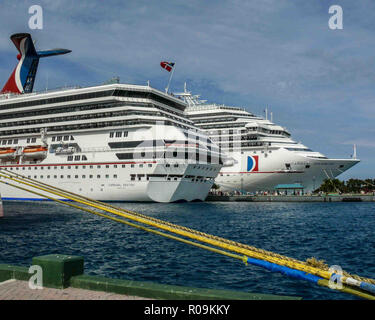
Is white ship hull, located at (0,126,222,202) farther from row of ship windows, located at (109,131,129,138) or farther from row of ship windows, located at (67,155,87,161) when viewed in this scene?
row of ship windows, located at (109,131,129,138)

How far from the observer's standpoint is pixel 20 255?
17.0 m

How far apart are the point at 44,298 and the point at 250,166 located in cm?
6755

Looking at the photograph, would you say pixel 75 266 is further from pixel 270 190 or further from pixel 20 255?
pixel 270 190

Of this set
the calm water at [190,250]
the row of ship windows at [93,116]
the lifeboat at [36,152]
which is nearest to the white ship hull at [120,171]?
the lifeboat at [36,152]

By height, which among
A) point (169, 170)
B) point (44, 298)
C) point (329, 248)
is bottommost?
point (329, 248)

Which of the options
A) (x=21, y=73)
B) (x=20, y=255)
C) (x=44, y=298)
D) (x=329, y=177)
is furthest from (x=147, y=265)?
(x=21, y=73)

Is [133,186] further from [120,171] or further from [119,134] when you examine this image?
[119,134]

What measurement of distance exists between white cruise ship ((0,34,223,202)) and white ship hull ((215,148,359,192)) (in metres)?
19.8

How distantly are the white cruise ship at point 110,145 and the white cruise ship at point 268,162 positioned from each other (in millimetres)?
19470

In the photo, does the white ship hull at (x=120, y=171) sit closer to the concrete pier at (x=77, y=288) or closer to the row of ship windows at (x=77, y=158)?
the row of ship windows at (x=77, y=158)

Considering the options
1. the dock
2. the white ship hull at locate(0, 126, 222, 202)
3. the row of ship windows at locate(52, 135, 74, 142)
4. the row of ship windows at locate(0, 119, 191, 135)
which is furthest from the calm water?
the dock

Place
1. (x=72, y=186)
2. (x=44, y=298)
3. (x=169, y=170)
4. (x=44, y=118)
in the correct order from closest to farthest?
1. (x=44, y=298)
2. (x=169, y=170)
3. (x=72, y=186)
4. (x=44, y=118)

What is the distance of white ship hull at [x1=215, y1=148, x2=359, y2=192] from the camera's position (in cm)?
7062

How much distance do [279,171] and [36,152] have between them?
4270 centimetres
